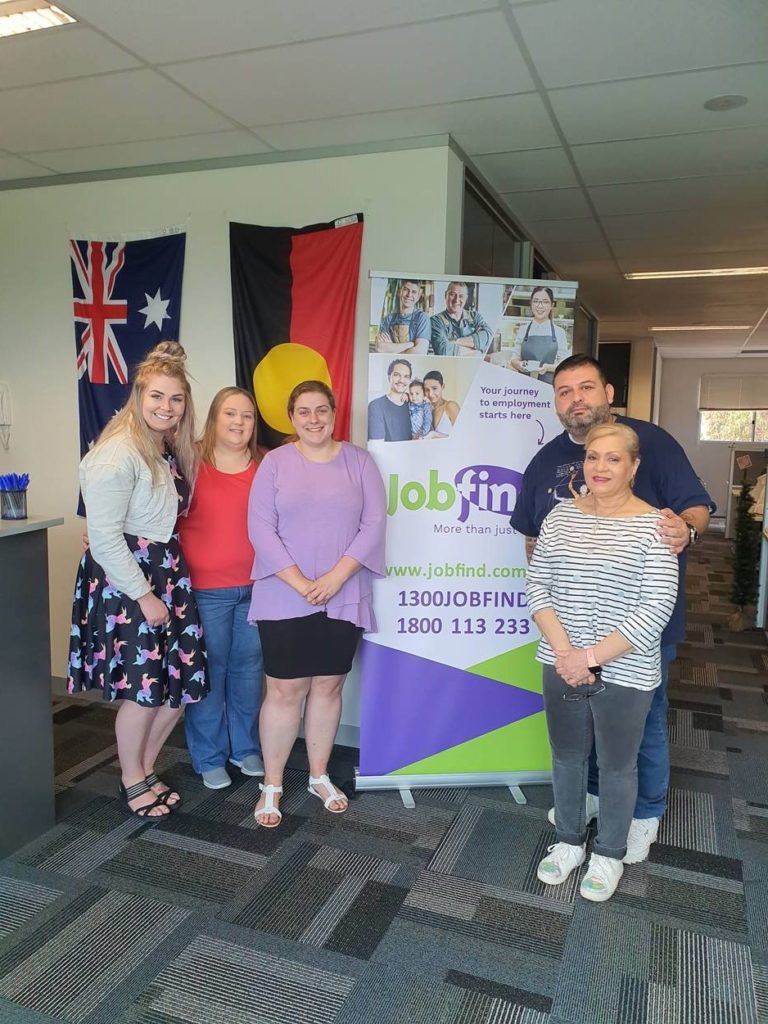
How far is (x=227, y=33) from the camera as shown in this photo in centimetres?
241

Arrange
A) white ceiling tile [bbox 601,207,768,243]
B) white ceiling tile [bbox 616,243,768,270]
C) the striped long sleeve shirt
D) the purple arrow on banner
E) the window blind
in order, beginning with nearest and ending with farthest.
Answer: the striped long sleeve shirt
the purple arrow on banner
white ceiling tile [bbox 601,207,768,243]
white ceiling tile [bbox 616,243,768,270]
the window blind

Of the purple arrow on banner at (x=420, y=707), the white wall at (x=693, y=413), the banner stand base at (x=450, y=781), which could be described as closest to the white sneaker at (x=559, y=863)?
the banner stand base at (x=450, y=781)

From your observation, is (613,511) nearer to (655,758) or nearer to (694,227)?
(655,758)

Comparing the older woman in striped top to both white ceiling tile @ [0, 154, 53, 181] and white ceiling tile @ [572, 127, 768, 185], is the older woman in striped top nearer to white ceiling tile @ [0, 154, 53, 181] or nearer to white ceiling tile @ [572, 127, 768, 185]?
white ceiling tile @ [572, 127, 768, 185]

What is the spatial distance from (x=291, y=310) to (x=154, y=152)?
99 cm

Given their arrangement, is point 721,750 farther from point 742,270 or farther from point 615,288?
point 615,288

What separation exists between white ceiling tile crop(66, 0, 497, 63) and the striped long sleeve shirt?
159cm

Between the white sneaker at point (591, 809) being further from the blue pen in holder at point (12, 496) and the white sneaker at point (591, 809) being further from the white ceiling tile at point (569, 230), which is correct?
the white ceiling tile at point (569, 230)

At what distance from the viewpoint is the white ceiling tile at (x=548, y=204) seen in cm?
405

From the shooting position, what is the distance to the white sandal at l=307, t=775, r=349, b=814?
2852 mm

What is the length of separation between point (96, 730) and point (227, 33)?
116 inches

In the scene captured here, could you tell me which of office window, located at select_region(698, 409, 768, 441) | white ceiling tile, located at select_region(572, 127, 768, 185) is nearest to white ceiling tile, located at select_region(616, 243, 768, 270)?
white ceiling tile, located at select_region(572, 127, 768, 185)

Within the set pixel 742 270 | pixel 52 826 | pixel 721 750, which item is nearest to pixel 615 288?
pixel 742 270

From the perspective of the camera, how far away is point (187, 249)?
12.1 feet
